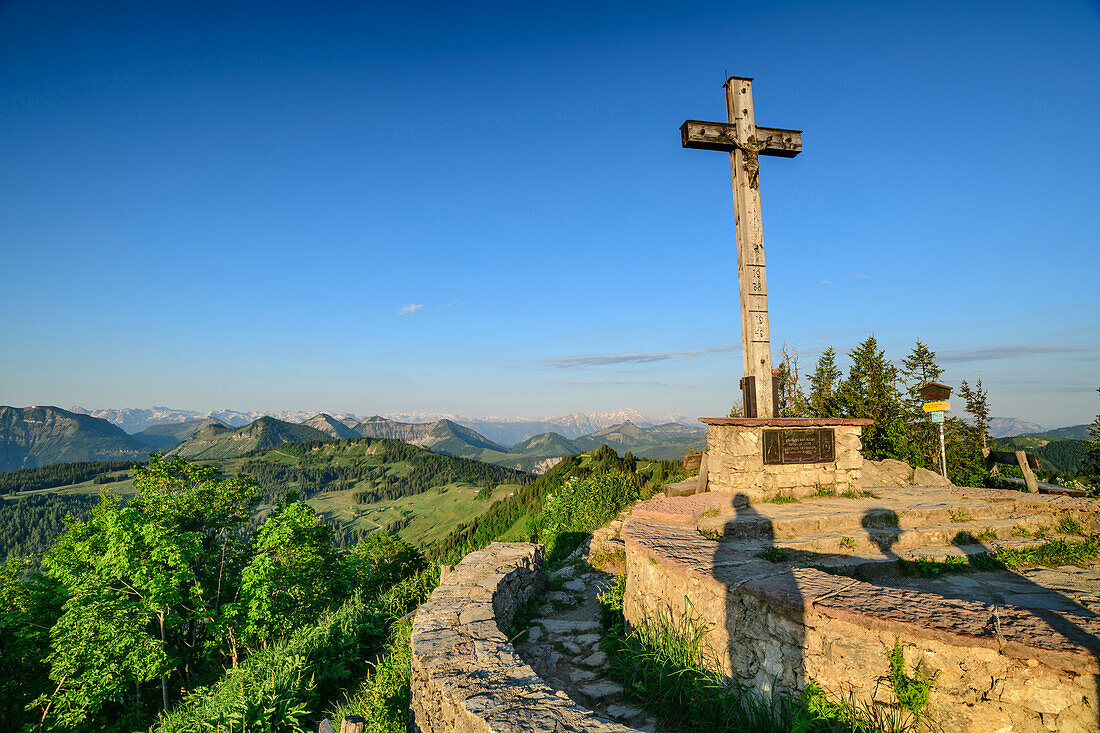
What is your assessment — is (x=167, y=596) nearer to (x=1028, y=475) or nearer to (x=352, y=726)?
(x=352, y=726)

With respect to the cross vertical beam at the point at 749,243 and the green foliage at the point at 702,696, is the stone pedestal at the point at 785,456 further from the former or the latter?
the green foliage at the point at 702,696

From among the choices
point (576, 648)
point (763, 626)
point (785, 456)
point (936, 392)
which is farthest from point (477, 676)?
point (936, 392)

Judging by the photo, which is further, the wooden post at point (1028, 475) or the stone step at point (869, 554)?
the wooden post at point (1028, 475)

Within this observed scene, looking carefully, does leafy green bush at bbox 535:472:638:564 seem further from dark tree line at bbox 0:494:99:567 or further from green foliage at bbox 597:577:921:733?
dark tree line at bbox 0:494:99:567

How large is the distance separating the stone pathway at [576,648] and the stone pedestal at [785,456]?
3.10m

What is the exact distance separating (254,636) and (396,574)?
30.9 feet

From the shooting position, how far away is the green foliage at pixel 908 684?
120 inches

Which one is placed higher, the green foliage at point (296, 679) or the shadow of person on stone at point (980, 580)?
the shadow of person on stone at point (980, 580)

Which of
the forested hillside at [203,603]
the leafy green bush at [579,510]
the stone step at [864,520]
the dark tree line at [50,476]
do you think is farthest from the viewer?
the dark tree line at [50,476]

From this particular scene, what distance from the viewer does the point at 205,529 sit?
20.3 m

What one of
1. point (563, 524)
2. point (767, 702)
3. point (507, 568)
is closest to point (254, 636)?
point (563, 524)

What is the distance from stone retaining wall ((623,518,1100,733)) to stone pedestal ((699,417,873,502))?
13.8 feet

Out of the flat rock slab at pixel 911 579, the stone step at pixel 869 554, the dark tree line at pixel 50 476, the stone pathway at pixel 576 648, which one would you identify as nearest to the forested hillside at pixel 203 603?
the stone pathway at pixel 576 648

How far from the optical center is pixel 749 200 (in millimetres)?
9305
